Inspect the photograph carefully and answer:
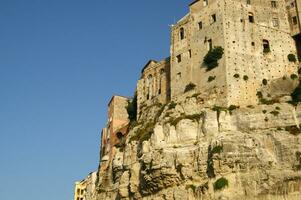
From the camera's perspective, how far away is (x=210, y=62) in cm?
5459

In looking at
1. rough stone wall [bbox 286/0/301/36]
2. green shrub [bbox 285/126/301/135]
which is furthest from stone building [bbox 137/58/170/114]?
green shrub [bbox 285/126/301/135]

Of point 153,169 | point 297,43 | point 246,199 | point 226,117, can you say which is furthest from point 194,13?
point 246,199

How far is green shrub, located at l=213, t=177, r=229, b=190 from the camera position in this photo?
146 feet

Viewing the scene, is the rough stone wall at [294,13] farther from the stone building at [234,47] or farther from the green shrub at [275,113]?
the green shrub at [275,113]

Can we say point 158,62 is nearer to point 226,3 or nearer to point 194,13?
point 194,13

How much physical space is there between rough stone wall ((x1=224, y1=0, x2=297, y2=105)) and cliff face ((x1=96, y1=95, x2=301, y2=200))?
10.7 feet

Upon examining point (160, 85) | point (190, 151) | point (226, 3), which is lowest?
point (190, 151)

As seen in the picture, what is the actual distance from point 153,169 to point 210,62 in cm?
1350

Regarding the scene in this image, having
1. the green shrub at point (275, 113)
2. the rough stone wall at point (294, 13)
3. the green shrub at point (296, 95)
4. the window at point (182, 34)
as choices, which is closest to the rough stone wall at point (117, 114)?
the window at point (182, 34)

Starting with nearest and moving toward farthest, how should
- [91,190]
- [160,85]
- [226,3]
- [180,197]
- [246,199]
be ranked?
[246,199] < [180,197] < [226,3] < [160,85] < [91,190]

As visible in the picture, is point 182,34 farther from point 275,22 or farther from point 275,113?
point 275,113

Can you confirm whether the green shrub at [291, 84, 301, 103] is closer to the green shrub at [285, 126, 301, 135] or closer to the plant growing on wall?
the green shrub at [285, 126, 301, 135]

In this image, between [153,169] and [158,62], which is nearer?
[153,169]

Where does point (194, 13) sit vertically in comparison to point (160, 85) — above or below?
above
